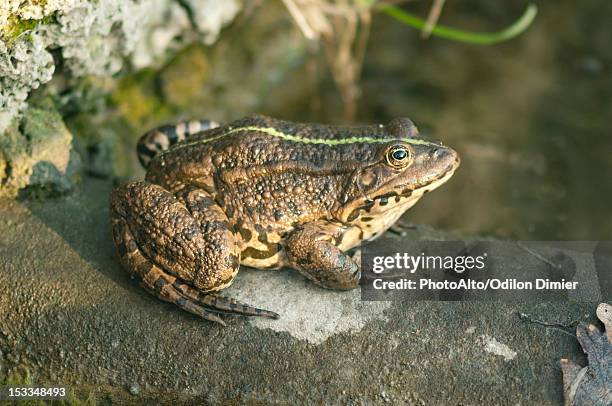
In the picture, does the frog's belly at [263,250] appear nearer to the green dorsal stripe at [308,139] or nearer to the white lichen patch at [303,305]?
the white lichen patch at [303,305]

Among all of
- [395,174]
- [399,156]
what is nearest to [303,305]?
[395,174]

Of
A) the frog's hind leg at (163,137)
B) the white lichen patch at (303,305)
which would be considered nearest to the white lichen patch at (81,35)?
the frog's hind leg at (163,137)

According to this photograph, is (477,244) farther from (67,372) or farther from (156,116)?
(156,116)

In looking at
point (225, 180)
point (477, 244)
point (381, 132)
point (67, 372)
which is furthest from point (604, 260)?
point (67, 372)

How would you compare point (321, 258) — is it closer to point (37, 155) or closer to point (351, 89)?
point (37, 155)

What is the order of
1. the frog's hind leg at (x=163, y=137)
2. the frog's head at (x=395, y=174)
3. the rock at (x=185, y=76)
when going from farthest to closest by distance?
1. the rock at (x=185, y=76)
2. the frog's hind leg at (x=163, y=137)
3. the frog's head at (x=395, y=174)

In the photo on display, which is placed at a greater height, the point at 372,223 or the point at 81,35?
the point at 81,35
